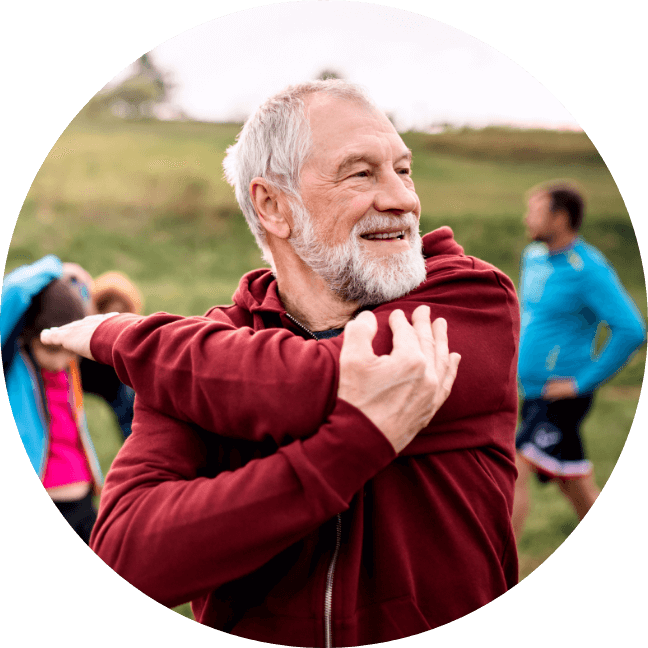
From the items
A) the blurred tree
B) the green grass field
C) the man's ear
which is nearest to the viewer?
the man's ear

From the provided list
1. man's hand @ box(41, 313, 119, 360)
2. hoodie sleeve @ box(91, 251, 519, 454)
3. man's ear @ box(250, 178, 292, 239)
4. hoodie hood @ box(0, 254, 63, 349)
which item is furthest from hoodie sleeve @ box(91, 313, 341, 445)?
hoodie hood @ box(0, 254, 63, 349)

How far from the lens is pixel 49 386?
2.51 m

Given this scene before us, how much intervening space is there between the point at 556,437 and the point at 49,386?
2.79 m

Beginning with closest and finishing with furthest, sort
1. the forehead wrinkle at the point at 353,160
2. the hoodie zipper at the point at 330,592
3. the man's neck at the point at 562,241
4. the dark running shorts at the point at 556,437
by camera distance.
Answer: the hoodie zipper at the point at 330,592 < the forehead wrinkle at the point at 353,160 < the man's neck at the point at 562,241 < the dark running shorts at the point at 556,437

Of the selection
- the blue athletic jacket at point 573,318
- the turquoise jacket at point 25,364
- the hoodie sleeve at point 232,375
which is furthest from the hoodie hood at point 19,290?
the blue athletic jacket at point 573,318

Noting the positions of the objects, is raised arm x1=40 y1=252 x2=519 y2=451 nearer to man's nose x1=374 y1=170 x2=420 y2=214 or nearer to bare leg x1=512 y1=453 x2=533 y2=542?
man's nose x1=374 y1=170 x2=420 y2=214

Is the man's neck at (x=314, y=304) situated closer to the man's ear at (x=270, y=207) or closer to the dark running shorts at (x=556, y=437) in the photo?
the man's ear at (x=270, y=207)

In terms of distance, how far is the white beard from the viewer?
1.50m

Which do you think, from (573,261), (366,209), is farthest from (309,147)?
(573,261)

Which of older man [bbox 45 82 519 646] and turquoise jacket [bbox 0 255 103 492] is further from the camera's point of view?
turquoise jacket [bbox 0 255 103 492]

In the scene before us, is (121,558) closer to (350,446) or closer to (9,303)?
(350,446)

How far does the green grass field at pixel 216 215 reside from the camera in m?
2.44

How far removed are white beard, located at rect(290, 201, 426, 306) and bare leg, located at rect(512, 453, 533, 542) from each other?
2245 mm

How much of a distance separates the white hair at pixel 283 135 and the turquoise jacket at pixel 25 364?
103 cm
